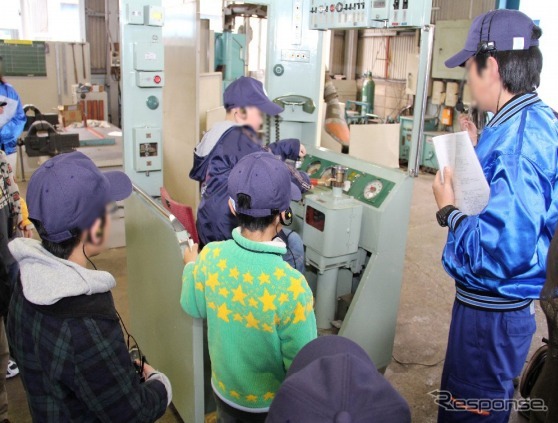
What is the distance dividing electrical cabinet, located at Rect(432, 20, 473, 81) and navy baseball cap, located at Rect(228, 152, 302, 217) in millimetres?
5272

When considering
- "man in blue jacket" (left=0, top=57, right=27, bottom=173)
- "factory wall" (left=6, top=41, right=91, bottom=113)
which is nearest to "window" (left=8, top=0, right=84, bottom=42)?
"factory wall" (left=6, top=41, right=91, bottom=113)

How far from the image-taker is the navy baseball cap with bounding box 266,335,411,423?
1.93 ft

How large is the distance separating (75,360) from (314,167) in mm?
1750

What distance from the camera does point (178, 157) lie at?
3.88m

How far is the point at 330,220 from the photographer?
2078mm

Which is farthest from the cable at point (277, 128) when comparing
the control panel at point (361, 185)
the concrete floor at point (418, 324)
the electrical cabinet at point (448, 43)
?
the electrical cabinet at point (448, 43)

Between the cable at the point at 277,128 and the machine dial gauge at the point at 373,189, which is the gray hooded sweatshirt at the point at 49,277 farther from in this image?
the cable at the point at 277,128

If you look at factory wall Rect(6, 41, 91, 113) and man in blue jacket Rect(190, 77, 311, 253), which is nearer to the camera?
man in blue jacket Rect(190, 77, 311, 253)

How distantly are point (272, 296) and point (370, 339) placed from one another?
124 cm

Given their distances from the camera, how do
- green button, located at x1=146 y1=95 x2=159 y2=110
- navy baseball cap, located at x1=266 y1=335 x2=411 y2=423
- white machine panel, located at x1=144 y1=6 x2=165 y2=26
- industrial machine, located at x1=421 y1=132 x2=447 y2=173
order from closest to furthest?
navy baseball cap, located at x1=266 y1=335 x2=411 y2=423, white machine panel, located at x1=144 y1=6 x2=165 y2=26, green button, located at x1=146 y1=95 x2=159 y2=110, industrial machine, located at x1=421 y1=132 x2=447 y2=173

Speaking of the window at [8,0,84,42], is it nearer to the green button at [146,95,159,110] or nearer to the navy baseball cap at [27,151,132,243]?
the green button at [146,95,159,110]

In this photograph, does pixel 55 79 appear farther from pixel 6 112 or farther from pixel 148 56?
pixel 148 56

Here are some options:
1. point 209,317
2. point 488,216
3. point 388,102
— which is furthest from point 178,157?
point 388,102

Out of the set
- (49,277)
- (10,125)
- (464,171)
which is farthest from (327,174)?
(10,125)
